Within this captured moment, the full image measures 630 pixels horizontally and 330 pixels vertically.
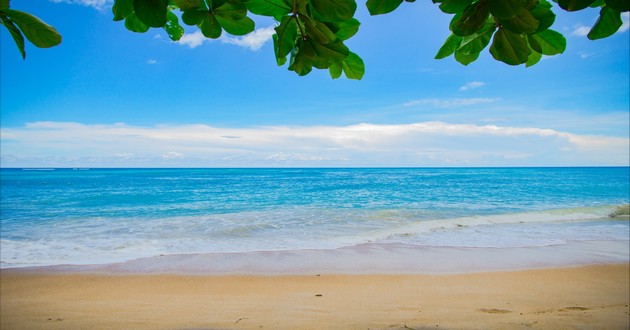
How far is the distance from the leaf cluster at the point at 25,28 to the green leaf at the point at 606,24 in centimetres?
138

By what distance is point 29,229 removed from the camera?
1028cm

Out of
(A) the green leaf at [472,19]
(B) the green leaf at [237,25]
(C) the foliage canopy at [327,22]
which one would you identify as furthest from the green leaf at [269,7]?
(A) the green leaf at [472,19]

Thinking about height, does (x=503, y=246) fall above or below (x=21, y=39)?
below

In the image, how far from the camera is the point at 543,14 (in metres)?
0.84

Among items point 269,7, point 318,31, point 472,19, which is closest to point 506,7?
point 472,19

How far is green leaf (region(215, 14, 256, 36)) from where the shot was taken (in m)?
0.90

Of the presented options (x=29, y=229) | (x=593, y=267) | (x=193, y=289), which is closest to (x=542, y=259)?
(x=593, y=267)

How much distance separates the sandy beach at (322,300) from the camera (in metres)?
3.47

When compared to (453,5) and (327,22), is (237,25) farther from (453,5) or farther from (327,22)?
(453,5)

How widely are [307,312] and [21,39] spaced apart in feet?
12.3

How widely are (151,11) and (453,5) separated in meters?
0.75

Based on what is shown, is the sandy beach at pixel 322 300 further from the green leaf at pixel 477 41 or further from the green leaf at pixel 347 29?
the green leaf at pixel 347 29

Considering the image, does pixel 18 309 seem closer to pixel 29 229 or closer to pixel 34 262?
pixel 34 262

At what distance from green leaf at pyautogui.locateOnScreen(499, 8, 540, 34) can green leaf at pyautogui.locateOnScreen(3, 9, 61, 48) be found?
1110 mm
